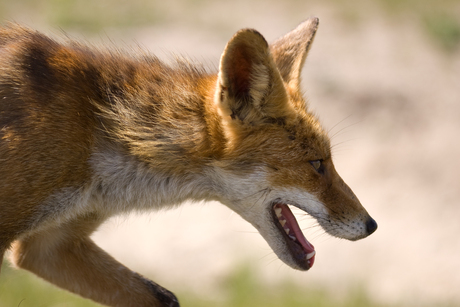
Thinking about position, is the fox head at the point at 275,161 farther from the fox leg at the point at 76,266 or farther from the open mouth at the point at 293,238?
the fox leg at the point at 76,266

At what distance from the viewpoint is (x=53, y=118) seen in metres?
4.37

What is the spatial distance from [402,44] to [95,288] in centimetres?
1539

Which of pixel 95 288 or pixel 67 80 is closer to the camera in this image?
pixel 67 80

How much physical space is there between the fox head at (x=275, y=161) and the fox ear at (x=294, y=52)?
0.74 ft

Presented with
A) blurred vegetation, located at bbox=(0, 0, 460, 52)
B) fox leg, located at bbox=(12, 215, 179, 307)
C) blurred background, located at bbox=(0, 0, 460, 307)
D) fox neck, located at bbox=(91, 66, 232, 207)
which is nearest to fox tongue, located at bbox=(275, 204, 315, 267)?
fox neck, located at bbox=(91, 66, 232, 207)

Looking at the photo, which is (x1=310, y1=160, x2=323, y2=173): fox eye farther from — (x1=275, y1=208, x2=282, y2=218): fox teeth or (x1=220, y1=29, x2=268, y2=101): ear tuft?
(x1=220, y1=29, x2=268, y2=101): ear tuft

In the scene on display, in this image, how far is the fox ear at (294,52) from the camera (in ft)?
17.8

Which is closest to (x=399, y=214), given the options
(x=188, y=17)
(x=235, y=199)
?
(x=188, y=17)

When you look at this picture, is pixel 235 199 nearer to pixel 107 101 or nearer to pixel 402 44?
pixel 107 101

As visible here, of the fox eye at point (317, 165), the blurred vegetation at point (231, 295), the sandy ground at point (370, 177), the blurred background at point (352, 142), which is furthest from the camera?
the sandy ground at point (370, 177)

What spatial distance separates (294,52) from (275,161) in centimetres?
127

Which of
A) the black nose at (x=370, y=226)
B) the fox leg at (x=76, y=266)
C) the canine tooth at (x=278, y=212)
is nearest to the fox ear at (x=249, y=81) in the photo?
the canine tooth at (x=278, y=212)

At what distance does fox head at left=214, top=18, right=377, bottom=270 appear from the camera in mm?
4574

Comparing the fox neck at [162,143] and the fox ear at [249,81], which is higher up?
the fox ear at [249,81]
